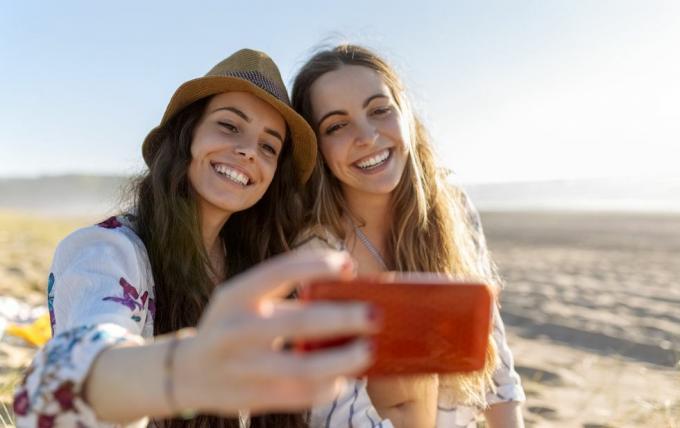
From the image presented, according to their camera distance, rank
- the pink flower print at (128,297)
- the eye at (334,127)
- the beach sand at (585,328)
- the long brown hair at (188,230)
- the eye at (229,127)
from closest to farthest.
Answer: the pink flower print at (128,297)
the long brown hair at (188,230)
the eye at (229,127)
the eye at (334,127)
the beach sand at (585,328)

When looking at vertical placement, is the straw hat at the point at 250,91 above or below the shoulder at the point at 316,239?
above

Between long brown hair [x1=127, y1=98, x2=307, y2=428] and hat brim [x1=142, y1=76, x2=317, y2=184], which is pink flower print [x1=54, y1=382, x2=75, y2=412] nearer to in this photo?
long brown hair [x1=127, y1=98, x2=307, y2=428]

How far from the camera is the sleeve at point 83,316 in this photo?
1.20m

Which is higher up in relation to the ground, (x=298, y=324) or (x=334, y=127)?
(x=334, y=127)

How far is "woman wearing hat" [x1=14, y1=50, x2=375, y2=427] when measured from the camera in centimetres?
99

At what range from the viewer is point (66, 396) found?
1194mm

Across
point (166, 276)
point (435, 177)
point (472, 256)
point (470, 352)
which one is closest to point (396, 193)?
point (435, 177)

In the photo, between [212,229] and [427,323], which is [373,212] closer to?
[212,229]

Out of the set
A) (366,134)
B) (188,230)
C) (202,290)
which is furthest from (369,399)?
(366,134)

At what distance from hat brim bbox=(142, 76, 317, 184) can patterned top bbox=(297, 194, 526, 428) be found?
342mm

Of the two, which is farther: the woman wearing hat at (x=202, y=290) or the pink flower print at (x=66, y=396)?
the pink flower print at (x=66, y=396)

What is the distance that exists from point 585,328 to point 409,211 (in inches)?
136

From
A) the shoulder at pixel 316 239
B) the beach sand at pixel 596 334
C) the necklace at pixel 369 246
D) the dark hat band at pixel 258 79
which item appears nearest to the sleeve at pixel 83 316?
the dark hat band at pixel 258 79

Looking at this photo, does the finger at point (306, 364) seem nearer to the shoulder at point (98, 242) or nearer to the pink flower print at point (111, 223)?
the shoulder at point (98, 242)
